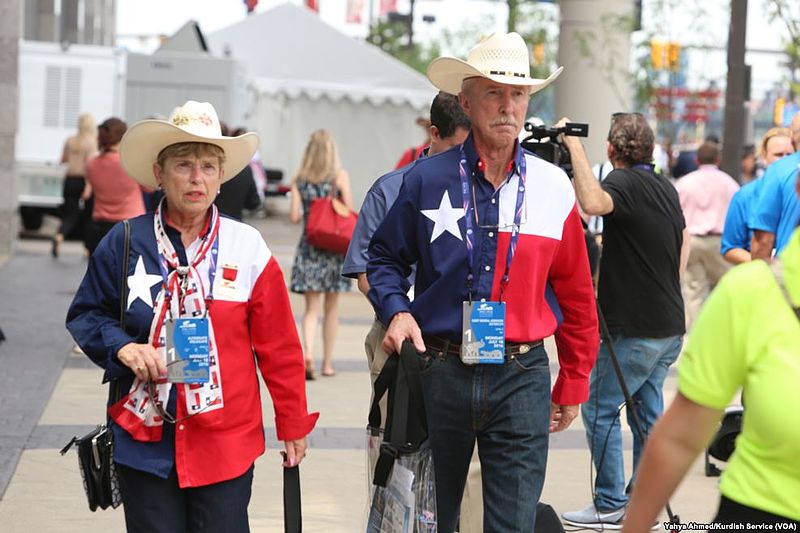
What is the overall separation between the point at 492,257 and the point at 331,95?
2640cm

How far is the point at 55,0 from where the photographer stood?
36188mm

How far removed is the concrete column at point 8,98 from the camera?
1948cm

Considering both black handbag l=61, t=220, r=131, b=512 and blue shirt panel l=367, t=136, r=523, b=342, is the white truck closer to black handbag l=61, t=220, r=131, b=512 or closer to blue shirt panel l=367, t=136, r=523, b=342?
blue shirt panel l=367, t=136, r=523, b=342

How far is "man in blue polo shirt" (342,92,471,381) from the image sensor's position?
583 centimetres

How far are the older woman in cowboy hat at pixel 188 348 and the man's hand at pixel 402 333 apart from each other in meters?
0.29

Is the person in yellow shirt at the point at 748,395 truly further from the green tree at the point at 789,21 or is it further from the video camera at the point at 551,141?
the green tree at the point at 789,21

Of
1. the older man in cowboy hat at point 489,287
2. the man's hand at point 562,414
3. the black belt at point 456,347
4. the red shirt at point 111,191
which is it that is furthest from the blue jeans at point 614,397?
the red shirt at point 111,191

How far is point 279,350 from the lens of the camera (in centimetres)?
438

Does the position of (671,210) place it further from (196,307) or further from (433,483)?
(196,307)

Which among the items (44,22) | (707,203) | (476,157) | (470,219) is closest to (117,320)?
(470,219)

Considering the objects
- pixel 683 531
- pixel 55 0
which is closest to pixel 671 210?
pixel 683 531

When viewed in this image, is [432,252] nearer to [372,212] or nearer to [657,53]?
[372,212]

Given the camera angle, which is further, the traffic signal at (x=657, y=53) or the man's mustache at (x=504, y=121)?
the traffic signal at (x=657, y=53)

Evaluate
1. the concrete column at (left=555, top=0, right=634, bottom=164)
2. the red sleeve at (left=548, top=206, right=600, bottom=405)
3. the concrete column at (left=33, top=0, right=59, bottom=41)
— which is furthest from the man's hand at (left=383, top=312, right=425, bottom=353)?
the concrete column at (left=33, top=0, right=59, bottom=41)
